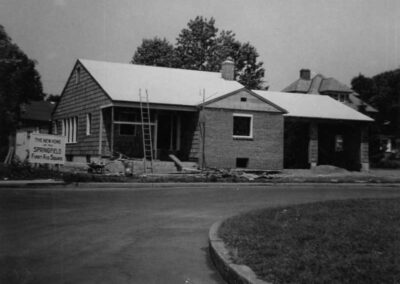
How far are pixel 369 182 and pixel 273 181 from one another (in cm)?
428

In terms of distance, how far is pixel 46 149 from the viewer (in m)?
18.1

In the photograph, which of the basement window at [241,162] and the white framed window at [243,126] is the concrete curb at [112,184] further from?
the white framed window at [243,126]

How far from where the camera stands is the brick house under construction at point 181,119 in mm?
25703

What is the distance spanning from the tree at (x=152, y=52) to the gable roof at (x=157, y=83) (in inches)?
928

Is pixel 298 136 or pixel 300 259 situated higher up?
pixel 298 136

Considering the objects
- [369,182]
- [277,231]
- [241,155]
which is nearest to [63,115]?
[241,155]

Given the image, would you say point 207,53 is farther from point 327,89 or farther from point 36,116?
point 36,116

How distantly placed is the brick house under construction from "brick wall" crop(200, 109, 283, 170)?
0.05 meters

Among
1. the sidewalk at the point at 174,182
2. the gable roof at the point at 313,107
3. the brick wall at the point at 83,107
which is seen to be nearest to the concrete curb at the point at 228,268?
the sidewalk at the point at 174,182

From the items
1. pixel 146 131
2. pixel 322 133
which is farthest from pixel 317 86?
pixel 146 131

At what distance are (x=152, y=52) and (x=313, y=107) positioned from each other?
85.0 feet

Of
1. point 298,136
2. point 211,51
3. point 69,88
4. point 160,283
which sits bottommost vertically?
point 160,283

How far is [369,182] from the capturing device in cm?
2133

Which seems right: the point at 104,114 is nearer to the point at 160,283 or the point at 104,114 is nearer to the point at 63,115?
the point at 63,115
